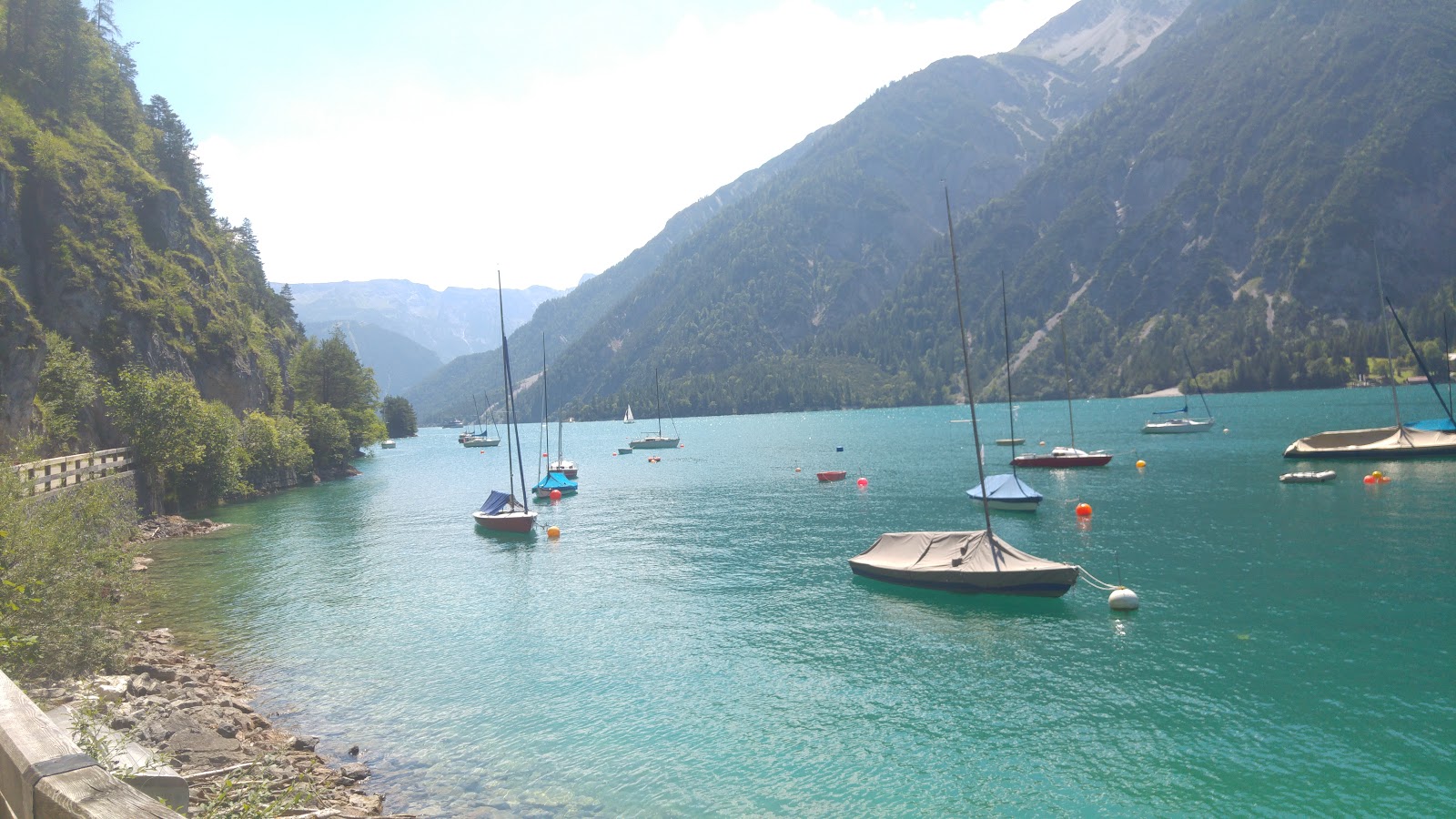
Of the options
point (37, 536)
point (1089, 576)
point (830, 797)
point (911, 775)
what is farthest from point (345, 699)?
point (1089, 576)

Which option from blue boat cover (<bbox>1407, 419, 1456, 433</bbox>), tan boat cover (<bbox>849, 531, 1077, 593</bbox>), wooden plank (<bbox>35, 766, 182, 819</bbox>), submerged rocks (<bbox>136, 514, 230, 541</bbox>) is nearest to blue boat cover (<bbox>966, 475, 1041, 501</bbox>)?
tan boat cover (<bbox>849, 531, 1077, 593</bbox>)

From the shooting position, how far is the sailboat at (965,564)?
115 ft

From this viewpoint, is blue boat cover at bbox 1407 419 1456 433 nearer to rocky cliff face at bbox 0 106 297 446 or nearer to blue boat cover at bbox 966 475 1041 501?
blue boat cover at bbox 966 475 1041 501

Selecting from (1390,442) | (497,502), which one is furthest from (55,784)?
(1390,442)

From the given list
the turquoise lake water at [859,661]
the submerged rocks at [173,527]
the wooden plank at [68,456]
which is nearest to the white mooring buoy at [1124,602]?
the turquoise lake water at [859,661]

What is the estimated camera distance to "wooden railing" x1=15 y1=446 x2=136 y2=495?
135 feet

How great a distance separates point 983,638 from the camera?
31578 millimetres

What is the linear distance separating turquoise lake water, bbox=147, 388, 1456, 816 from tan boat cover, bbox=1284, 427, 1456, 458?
52.7 ft

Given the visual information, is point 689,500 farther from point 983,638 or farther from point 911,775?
point 911,775

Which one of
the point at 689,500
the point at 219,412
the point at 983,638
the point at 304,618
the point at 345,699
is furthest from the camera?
the point at 689,500

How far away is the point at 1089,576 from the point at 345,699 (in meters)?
33.8

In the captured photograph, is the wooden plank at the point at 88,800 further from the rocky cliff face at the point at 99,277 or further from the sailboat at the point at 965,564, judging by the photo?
the rocky cliff face at the point at 99,277

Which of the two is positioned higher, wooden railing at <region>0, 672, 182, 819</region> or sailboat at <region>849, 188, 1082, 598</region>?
wooden railing at <region>0, 672, 182, 819</region>

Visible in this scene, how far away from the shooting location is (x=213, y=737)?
20.7 metres
